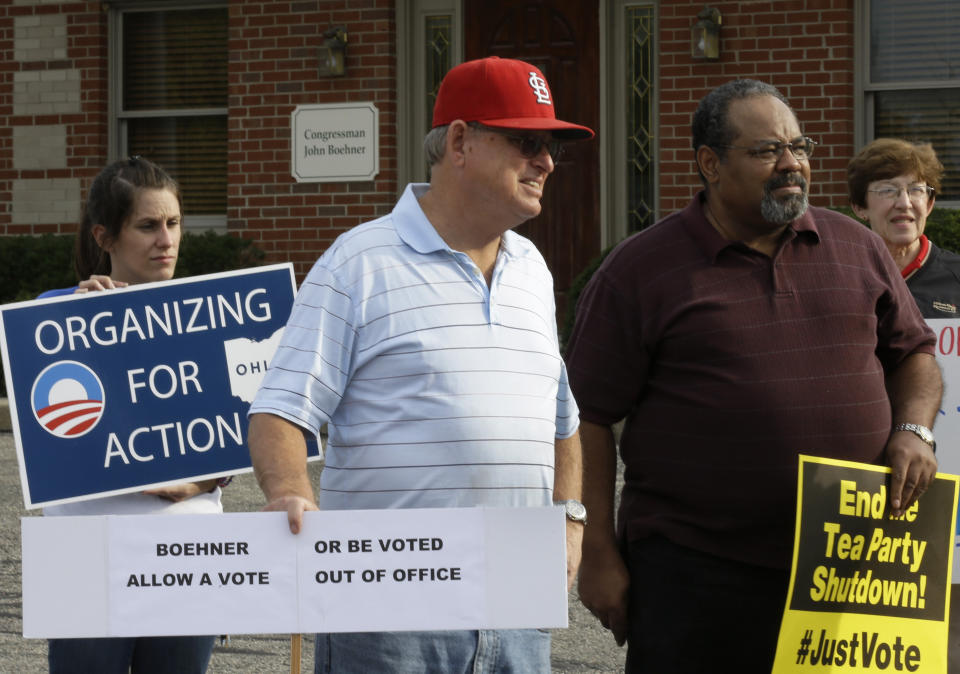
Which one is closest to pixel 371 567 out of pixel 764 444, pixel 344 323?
pixel 344 323

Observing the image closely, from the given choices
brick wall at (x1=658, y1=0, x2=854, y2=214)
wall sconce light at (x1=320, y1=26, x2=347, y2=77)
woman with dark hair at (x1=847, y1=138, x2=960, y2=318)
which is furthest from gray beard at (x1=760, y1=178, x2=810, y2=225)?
wall sconce light at (x1=320, y1=26, x2=347, y2=77)

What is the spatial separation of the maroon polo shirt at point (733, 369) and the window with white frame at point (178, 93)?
1007cm

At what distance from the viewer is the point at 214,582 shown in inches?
112

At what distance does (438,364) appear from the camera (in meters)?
3.00

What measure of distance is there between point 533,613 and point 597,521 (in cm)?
77

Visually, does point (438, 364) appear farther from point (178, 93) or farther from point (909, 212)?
point (178, 93)

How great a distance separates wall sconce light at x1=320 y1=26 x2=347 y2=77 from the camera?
1219 cm

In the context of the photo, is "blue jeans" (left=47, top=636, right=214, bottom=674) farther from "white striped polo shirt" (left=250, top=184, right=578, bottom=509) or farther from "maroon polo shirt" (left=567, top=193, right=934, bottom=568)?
"maroon polo shirt" (left=567, top=193, right=934, bottom=568)

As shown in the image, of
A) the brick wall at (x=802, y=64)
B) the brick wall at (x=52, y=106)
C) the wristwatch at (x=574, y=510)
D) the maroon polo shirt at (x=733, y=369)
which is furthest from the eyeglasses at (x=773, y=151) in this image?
the brick wall at (x=52, y=106)

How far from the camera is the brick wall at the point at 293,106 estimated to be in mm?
12297

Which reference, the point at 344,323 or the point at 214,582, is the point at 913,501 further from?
the point at 214,582

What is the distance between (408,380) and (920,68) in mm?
9607

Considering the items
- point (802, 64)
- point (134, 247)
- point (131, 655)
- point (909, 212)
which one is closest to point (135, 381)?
point (134, 247)

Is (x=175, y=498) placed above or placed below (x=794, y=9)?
below
